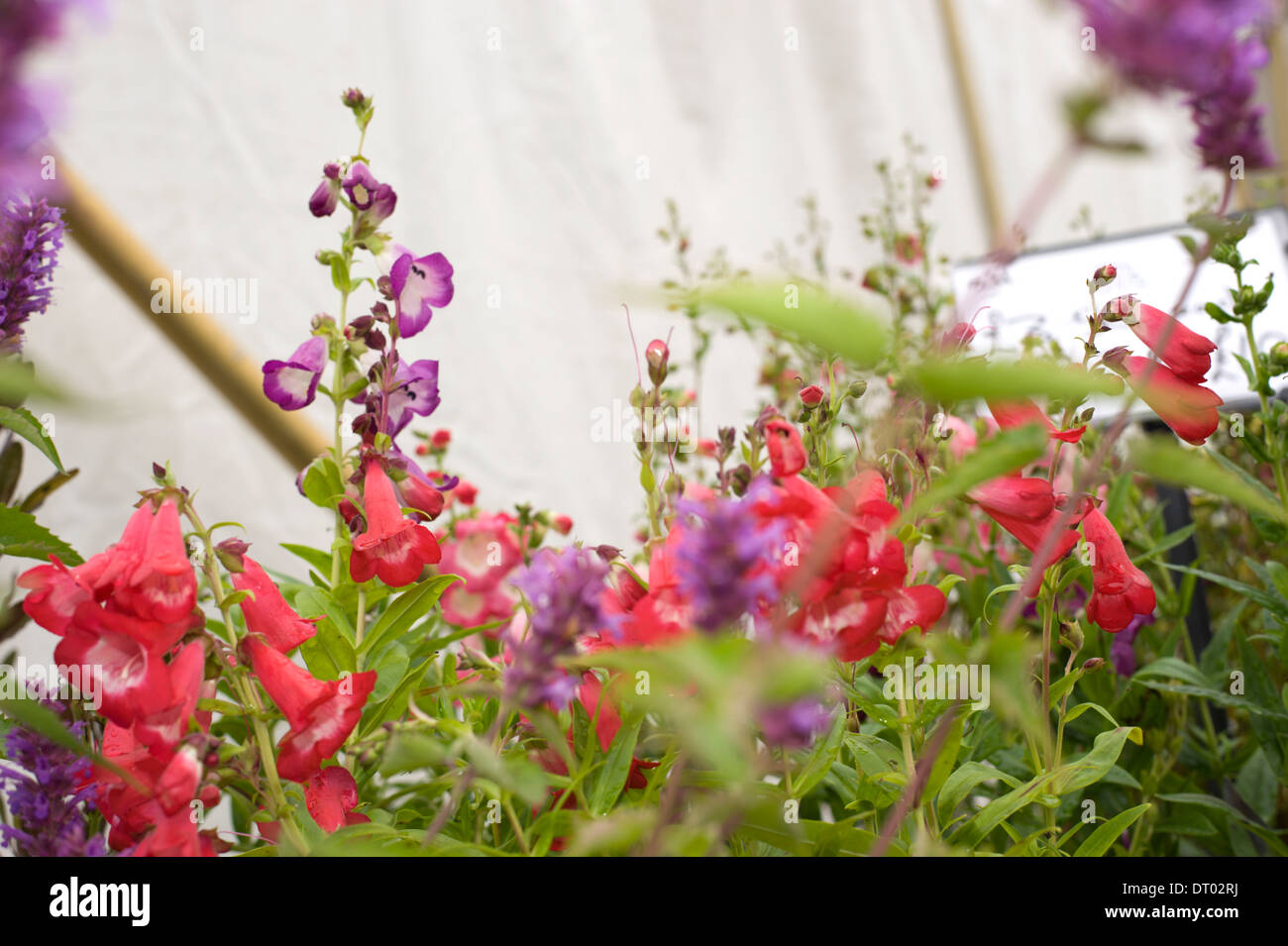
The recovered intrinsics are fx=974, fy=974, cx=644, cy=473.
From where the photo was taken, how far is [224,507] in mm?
1098

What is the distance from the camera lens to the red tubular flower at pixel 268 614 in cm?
31

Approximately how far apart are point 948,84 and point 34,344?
5.33 ft

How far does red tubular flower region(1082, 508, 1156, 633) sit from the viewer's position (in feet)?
1.07

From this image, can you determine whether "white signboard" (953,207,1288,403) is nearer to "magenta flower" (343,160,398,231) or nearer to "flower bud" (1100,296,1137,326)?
"flower bud" (1100,296,1137,326)

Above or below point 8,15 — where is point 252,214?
above

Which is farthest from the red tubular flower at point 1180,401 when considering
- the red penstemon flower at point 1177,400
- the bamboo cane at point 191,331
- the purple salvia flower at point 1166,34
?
the bamboo cane at point 191,331

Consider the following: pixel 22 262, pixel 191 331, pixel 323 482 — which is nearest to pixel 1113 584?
pixel 323 482

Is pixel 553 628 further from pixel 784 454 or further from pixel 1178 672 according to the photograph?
pixel 1178 672

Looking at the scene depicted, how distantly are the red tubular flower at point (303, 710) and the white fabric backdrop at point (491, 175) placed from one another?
1.88ft

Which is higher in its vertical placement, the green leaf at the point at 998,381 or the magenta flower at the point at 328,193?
the magenta flower at the point at 328,193

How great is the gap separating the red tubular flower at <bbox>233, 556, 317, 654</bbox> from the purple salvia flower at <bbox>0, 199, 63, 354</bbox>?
0.10m

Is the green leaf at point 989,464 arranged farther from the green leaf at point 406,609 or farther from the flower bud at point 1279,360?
the flower bud at point 1279,360
